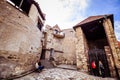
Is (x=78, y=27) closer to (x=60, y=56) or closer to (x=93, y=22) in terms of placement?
(x=93, y=22)

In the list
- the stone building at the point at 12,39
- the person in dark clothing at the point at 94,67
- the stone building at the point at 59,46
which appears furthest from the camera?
the stone building at the point at 59,46

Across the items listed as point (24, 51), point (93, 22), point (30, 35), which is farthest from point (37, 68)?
point (93, 22)

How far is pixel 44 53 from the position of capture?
14.4 meters

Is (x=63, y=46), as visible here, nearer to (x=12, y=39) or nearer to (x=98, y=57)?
(x=98, y=57)

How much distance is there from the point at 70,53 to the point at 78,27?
7416 mm

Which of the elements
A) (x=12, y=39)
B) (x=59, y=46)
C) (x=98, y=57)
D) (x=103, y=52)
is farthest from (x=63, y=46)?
Answer: (x=12, y=39)

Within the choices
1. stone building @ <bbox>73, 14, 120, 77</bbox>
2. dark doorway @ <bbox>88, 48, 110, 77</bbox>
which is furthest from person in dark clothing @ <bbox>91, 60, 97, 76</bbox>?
stone building @ <bbox>73, 14, 120, 77</bbox>

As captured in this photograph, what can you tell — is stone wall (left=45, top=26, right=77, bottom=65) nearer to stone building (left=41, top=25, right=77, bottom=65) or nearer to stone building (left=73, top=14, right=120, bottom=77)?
stone building (left=41, top=25, right=77, bottom=65)

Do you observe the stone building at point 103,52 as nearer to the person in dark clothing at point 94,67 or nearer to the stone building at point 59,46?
the person in dark clothing at point 94,67

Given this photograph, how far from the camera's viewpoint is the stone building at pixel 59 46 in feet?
46.5

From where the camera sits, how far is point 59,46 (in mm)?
15758

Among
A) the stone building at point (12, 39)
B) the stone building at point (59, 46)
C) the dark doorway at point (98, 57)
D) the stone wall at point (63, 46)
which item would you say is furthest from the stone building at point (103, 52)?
the stone building at point (59, 46)

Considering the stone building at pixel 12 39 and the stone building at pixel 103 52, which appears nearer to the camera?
the stone building at pixel 12 39

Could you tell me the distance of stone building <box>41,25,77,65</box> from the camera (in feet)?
46.5
